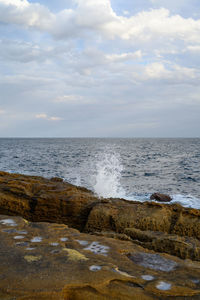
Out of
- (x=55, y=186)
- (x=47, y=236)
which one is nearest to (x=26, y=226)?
(x=47, y=236)

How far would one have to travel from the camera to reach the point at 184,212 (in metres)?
6.03

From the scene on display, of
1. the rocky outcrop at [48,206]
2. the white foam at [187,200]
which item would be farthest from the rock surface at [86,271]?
the white foam at [187,200]

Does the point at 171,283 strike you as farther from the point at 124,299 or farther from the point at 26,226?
the point at 26,226

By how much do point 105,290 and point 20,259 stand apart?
101 cm

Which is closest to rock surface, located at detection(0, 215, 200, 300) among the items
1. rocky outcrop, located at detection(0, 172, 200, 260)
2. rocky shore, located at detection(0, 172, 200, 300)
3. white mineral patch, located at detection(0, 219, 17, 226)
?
rocky shore, located at detection(0, 172, 200, 300)

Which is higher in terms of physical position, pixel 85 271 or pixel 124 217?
pixel 85 271

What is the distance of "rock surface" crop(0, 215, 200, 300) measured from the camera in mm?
2148

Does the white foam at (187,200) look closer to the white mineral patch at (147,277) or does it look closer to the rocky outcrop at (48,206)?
the rocky outcrop at (48,206)

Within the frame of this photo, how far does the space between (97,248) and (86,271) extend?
704 millimetres

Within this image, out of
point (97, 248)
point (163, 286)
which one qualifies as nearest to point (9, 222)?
point (97, 248)

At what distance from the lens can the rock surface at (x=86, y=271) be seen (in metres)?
2.15

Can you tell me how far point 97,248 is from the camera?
10.3 feet

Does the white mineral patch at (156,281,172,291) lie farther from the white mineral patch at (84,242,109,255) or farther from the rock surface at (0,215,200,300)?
the white mineral patch at (84,242,109,255)

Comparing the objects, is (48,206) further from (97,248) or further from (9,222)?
(97,248)
